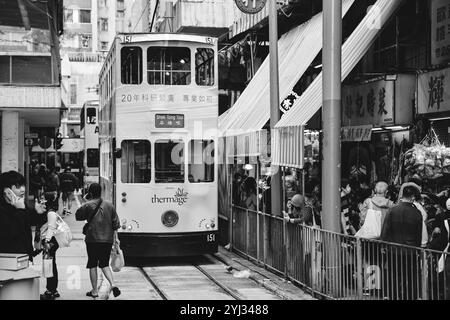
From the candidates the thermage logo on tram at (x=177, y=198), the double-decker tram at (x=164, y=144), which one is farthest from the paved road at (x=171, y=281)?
the thermage logo on tram at (x=177, y=198)

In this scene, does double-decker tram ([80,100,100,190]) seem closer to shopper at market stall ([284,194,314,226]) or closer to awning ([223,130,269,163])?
awning ([223,130,269,163])

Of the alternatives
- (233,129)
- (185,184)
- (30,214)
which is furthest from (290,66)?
(30,214)

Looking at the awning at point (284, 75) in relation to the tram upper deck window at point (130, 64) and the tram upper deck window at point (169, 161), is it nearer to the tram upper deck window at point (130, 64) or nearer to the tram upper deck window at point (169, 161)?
the tram upper deck window at point (169, 161)

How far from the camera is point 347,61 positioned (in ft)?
47.1

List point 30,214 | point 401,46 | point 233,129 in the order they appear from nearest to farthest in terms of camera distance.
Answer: point 30,214
point 401,46
point 233,129

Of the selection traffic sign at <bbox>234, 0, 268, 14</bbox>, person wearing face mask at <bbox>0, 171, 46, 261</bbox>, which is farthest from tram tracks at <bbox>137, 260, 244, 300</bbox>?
traffic sign at <bbox>234, 0, 268, 14</bbox>

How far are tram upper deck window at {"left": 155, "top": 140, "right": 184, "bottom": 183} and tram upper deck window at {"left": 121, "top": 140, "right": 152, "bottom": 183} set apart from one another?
19 cm

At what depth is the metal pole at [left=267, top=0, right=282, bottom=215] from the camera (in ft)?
51.2

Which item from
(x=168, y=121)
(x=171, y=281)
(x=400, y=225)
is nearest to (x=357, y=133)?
(x=168, y=121)

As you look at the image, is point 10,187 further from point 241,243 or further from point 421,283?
point 241,243

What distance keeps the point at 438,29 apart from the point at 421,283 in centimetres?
610

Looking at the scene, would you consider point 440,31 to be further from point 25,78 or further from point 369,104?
point 25,78

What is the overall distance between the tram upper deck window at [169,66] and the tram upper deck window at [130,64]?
21 centimetres
